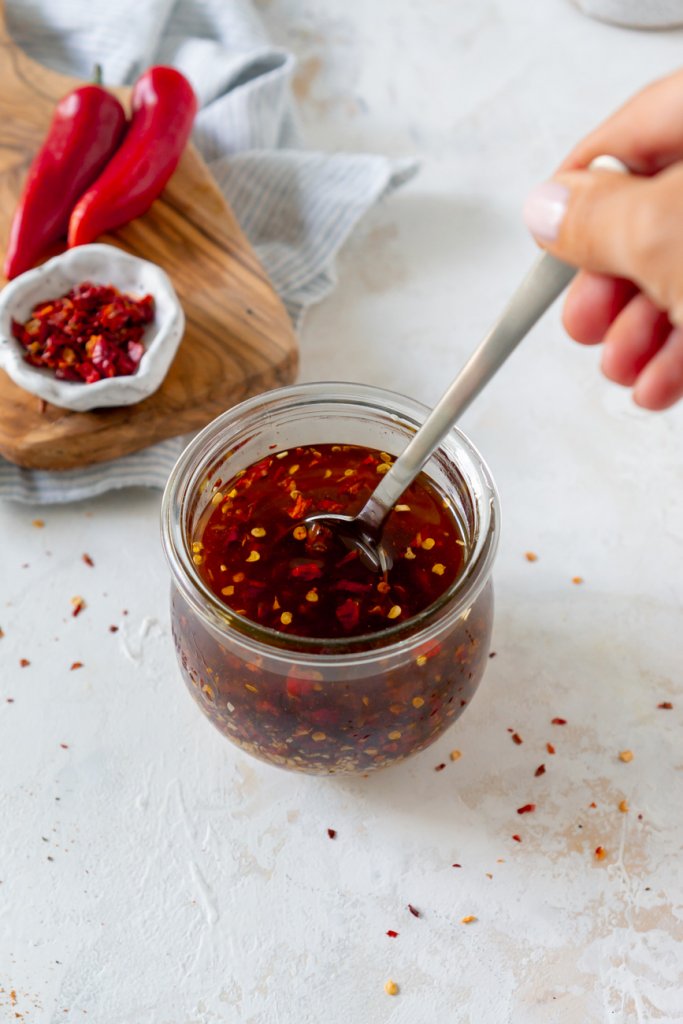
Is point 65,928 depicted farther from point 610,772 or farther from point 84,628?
point 610,772

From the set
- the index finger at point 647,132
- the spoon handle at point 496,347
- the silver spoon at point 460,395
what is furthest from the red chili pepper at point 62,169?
the index finger at point 647,132

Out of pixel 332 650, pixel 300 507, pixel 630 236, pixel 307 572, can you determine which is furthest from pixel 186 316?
pixel 630 236

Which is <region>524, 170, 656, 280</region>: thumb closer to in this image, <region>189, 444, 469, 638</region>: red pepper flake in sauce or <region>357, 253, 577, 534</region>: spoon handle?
<region>357, 253, 577, 534</region>: spoon handle

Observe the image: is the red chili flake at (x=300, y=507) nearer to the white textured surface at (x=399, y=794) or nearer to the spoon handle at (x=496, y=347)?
the spoon handle at (x=496, y=347)

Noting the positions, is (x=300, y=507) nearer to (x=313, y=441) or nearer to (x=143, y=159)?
(x=313, y=441)

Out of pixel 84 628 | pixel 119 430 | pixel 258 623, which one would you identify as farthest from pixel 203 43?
pixel 258 623
